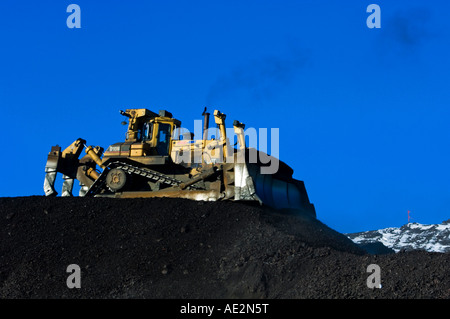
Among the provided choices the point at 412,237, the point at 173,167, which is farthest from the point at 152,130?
the point at 412,237

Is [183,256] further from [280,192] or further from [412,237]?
[412,237]

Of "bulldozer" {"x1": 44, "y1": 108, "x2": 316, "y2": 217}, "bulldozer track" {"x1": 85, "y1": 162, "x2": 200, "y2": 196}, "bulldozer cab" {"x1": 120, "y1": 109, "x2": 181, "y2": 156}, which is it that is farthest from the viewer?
"bulldozer cab" {"x1": 120, "y1": 109, "x2": 181, "y2": 156}

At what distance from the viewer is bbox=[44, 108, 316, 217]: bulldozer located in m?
16.4

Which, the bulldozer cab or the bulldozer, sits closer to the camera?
the bulldozer

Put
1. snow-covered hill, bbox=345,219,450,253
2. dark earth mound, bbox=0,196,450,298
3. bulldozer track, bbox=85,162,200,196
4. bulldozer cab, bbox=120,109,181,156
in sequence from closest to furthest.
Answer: dark earth mound, bbox=0,196,450,298 → bulldozer track, bbox=85,162,200,196 → bulldozer cab, bbox=120,109,181,156 → snow-covered hill, bbox=345,219,450,253

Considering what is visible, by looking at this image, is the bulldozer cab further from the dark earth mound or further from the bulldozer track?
the dark earth mound

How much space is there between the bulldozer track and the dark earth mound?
1.95 meters

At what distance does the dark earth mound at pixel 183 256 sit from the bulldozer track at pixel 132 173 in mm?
1945

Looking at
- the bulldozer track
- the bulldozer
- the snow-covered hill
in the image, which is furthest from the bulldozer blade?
the snow-covered hill

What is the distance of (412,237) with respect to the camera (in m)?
24.3

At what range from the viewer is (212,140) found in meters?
18.0

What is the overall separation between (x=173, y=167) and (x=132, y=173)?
1.34m
